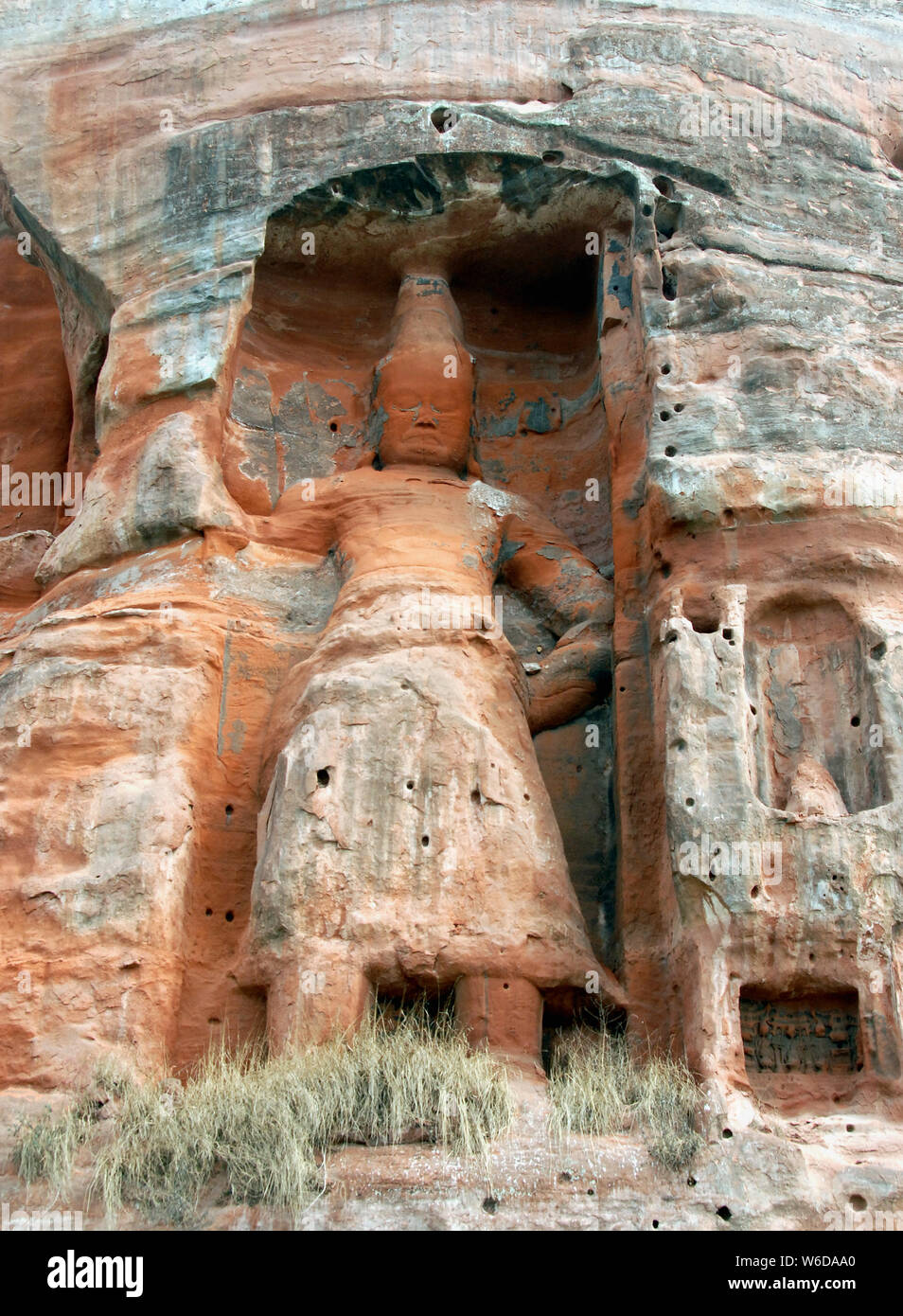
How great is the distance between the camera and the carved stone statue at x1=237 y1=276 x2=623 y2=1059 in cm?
801

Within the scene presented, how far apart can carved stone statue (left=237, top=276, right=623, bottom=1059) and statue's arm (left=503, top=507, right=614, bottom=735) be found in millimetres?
12

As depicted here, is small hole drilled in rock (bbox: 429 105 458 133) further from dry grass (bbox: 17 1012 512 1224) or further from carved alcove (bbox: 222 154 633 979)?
dry grass (bbox: 17 1012 512 1224)

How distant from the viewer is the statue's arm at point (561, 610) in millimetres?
9586

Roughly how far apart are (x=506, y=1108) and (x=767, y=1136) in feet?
3.31

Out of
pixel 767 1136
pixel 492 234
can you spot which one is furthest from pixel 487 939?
pixel 492 234

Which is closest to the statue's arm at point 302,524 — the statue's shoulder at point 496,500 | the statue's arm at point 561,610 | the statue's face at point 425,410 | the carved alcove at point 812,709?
the statue's face at point 425,410

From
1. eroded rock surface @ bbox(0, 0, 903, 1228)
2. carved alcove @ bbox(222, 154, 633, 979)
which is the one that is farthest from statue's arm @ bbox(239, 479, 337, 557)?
carved alcove @ bbox(222, 154, 633, 979)

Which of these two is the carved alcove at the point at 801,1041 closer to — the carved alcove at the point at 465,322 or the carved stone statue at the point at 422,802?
the carved stone statue at the point at 422,802

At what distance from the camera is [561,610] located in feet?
32.9

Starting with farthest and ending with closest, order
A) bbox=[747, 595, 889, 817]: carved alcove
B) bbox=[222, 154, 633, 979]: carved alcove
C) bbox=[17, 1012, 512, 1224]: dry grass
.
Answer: bbox=[222, 154, 633, 979]: carved alcove, bbox=[747, 595, 889, 817]: carved alcove, bbox=[17, 1012, 512, 1224]: dry grass

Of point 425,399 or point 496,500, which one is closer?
point 496,500

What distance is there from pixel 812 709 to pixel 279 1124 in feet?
10.8

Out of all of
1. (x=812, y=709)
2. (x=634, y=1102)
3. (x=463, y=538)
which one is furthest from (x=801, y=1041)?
(x=463, y=538)

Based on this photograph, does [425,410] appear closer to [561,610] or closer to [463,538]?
[463,538]
